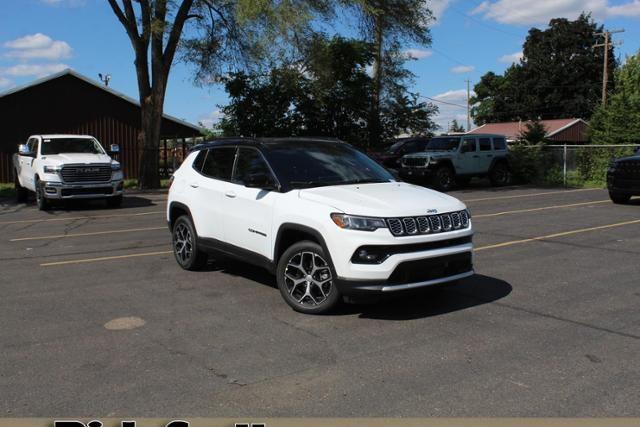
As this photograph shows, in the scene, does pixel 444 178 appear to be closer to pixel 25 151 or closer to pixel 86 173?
pixel 86 173

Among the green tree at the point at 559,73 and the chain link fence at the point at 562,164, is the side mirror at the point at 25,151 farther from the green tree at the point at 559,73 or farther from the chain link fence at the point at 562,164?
the green tree at the point at 559,73

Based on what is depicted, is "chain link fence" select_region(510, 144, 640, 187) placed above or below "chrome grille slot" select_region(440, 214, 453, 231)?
above

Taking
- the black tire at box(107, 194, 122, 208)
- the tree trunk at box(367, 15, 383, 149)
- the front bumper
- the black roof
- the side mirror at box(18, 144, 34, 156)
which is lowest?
the black tire at box(107, 194, 122, 208)

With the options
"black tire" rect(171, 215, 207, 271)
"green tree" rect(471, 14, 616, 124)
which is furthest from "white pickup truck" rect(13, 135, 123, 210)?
"green tree" rect(471, 14, 616, 124)

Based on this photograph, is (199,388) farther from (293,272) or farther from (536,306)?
(536,306)

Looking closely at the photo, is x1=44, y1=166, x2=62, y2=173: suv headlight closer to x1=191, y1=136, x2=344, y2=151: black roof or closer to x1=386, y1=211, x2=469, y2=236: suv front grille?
x1=191, y1=136, x2=344, y2=151: black roof

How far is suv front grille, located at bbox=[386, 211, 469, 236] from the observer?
543cm

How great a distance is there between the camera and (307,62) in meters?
24.0

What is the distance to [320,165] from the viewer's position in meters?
6.64

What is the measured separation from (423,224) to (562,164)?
2245 cm

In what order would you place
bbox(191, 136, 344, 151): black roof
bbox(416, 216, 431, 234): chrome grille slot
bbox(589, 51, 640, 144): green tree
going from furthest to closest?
1. bbox(589, 51, 640, 144): green tree
2. bbox(191, 136, 344, 151): black roof
3. bbox(416, 216, 431, 234): chrome grille slot

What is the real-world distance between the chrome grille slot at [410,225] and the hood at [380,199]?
55 mm

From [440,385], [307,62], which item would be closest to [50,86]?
[307,62]

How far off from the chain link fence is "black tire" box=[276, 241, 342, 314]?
21.6 metres
